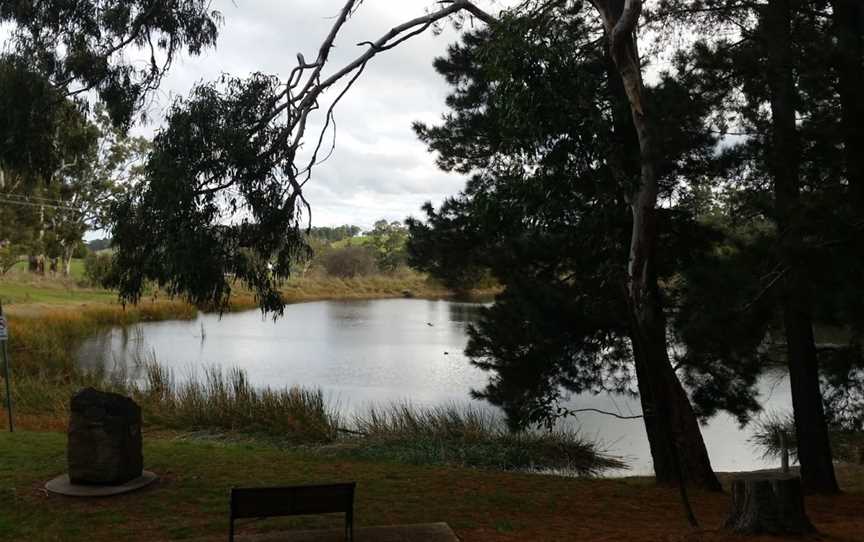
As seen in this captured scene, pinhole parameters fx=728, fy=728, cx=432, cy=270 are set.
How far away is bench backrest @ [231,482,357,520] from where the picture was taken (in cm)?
338

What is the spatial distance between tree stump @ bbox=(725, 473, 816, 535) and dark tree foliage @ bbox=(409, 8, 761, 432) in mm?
1492

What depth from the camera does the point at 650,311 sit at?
6285mm

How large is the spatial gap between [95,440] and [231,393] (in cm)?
533

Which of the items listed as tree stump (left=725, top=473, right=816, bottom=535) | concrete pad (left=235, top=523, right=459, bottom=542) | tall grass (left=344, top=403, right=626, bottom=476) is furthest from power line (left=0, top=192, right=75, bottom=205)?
tree stump (left=725, top=473, right=816, bottom=535)

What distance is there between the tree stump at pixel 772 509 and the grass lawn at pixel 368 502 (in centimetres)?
15

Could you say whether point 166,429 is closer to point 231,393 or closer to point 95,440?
point 231,393

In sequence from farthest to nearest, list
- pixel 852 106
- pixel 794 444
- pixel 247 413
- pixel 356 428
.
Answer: pixel 356 428 → pixel 247 413 → pixel 794 444 → pixel 852 106

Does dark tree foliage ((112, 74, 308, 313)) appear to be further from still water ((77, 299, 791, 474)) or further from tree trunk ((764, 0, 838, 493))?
tree trunk ((764, 0, 838, 493))

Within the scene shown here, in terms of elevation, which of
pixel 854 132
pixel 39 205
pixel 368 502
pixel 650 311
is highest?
pixel 39 205

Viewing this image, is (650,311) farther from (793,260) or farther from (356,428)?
(356,428)

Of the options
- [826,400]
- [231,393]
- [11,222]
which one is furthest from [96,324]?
[826,400]

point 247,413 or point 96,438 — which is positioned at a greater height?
point 96,438

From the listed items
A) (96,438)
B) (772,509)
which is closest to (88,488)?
(96,438)

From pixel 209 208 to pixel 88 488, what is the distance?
2.22m
